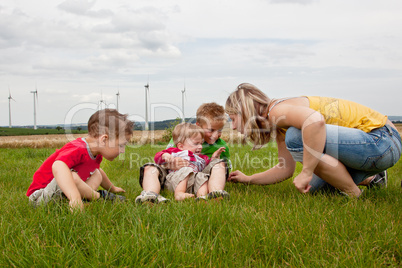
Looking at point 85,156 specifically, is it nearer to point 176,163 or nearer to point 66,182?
point 66,182

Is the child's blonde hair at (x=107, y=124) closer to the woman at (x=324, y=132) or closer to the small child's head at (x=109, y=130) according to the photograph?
the small child's head at (x=109, y=130)

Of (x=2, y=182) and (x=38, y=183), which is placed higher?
(x=38, y=183)

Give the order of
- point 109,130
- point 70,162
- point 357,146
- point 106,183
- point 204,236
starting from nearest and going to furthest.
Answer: point 204,236
point 70,162
point 357,146
point 109,130
point 106,183

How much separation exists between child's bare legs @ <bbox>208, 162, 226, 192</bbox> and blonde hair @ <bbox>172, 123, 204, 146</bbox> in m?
0.67

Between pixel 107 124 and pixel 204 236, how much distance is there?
1.65 metres

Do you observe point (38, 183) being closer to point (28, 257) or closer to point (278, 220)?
point (28, 257)

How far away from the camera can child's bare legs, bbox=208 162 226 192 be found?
395 centimetres

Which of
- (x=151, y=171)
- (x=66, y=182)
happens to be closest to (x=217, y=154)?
(x=151, y=171)

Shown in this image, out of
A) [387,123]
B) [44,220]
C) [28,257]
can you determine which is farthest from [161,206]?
[387,123]

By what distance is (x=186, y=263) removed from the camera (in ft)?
6.79

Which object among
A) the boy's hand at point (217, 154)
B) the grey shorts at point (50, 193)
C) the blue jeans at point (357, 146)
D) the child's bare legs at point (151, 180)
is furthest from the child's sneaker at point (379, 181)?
the grey shorts at point (50, 193)

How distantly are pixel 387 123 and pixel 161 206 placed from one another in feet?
8.37

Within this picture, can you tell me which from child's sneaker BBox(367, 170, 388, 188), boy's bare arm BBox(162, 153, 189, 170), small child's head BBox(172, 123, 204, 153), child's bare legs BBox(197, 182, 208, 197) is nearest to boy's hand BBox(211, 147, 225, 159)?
small child's head BBox(172, 123, 204, 153)

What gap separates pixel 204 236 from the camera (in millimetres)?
2410
